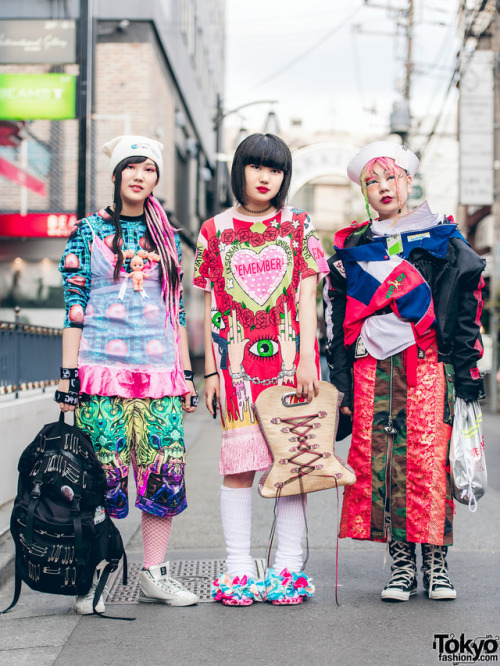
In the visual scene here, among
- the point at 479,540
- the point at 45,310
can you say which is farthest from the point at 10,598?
the point at 45,310

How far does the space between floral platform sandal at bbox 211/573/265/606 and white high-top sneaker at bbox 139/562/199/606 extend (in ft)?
0.40

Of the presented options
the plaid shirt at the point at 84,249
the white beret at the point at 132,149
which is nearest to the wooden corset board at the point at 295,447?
the plaid shirt at the point at 84,249

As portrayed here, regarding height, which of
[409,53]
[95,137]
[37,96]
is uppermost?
[409,53]

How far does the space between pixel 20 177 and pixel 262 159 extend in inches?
413

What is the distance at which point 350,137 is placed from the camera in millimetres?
52031

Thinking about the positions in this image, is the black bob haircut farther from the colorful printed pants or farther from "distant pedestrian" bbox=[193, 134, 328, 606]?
the colorful printed pants

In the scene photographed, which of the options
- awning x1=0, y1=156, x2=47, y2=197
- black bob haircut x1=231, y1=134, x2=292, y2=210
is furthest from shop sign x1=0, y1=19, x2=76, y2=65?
black bob haircut x1=231, y1=134, x2=292, y2=210

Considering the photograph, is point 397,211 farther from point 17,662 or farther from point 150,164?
point 17,662

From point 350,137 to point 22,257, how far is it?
4121 cm

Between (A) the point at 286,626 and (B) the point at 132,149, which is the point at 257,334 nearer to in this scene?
(B) the point at 132,149

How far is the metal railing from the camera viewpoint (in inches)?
215

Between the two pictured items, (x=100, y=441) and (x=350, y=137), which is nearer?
(x=100, y=441)

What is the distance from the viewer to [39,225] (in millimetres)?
13359

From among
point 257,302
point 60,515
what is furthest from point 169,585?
point 257,302
